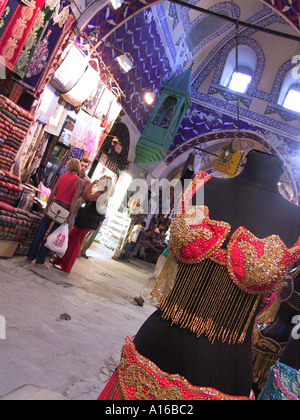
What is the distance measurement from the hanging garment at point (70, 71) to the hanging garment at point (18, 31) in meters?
1.14

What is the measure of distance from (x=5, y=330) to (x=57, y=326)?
542 millimetres

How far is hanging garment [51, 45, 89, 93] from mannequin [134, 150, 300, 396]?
5.13 m

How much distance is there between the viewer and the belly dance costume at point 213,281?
3.99 feet

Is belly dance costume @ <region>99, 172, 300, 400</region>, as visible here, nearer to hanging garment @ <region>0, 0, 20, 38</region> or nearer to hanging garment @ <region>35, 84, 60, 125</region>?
hanging garment @ <region>0, 0, 20, 38</region>

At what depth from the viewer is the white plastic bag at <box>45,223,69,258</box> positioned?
14.1 feet

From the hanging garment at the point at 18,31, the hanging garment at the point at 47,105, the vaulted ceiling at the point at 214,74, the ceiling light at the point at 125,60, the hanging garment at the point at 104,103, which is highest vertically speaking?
the vaulted ceiling at the point at 214,74

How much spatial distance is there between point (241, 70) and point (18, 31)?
37.7 ft

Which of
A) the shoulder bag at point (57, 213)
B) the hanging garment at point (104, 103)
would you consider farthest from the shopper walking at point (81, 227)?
the hanging garment at point (104, 103)

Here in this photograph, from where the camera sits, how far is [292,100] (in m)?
13.4

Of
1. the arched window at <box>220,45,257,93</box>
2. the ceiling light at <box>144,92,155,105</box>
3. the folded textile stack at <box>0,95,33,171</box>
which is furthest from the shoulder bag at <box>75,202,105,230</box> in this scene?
the arched window at <box>220,45,257,93</box>

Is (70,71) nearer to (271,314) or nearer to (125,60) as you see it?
(125,60)

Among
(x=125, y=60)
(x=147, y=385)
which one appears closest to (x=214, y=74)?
(x=125, y=60)

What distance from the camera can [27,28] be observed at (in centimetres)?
454

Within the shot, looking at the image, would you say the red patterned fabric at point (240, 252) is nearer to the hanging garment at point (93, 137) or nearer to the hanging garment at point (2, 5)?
the hanging garment at point (2, 5)
